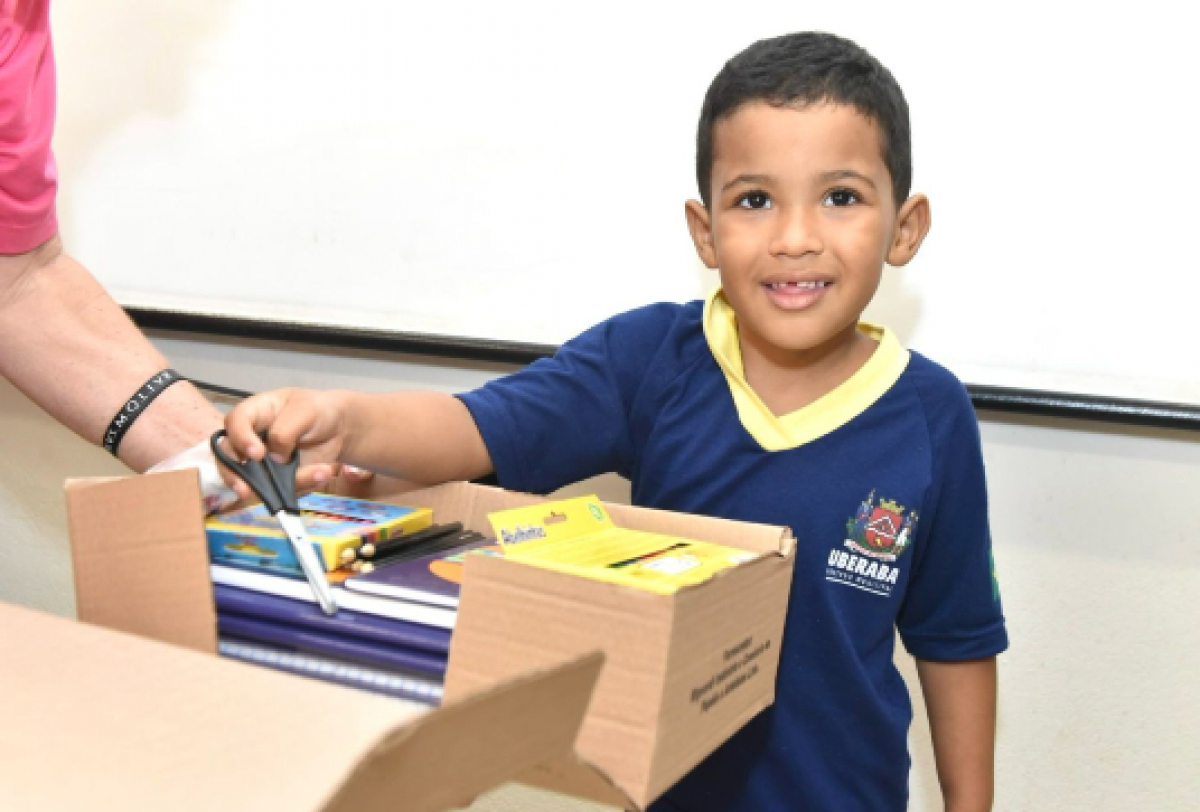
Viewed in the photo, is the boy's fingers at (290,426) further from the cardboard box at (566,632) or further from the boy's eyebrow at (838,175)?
the boy's eyebrow at (838,175)

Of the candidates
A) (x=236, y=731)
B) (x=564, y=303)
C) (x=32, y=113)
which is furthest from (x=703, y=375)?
(x=32, y=113)

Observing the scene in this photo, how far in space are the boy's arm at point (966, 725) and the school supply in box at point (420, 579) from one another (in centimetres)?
44

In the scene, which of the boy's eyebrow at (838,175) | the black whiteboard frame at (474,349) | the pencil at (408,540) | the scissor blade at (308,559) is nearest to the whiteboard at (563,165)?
the black whiteboard frame at (474,349)

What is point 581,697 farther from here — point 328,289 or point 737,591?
point 328,289

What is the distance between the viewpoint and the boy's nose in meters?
0.86

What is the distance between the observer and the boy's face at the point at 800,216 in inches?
34.1

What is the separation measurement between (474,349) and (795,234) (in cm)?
48

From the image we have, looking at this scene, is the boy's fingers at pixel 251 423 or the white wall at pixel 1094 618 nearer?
the boy's fingers at pixel 251 423

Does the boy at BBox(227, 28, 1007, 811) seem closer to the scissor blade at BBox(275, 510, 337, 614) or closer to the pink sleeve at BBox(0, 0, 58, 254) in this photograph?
the scissor blade at BBox(275, 510, 337, 614)

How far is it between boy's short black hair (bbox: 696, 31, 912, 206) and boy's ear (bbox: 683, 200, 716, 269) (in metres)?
0.02

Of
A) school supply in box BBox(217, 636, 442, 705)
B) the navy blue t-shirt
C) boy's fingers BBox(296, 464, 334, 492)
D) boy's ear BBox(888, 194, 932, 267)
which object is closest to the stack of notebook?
school supply in box BBox(217, 636, 442, 705)

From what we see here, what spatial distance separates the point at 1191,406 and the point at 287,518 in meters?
0.80

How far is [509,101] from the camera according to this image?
47.9 inches

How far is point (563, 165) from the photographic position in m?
1.21
